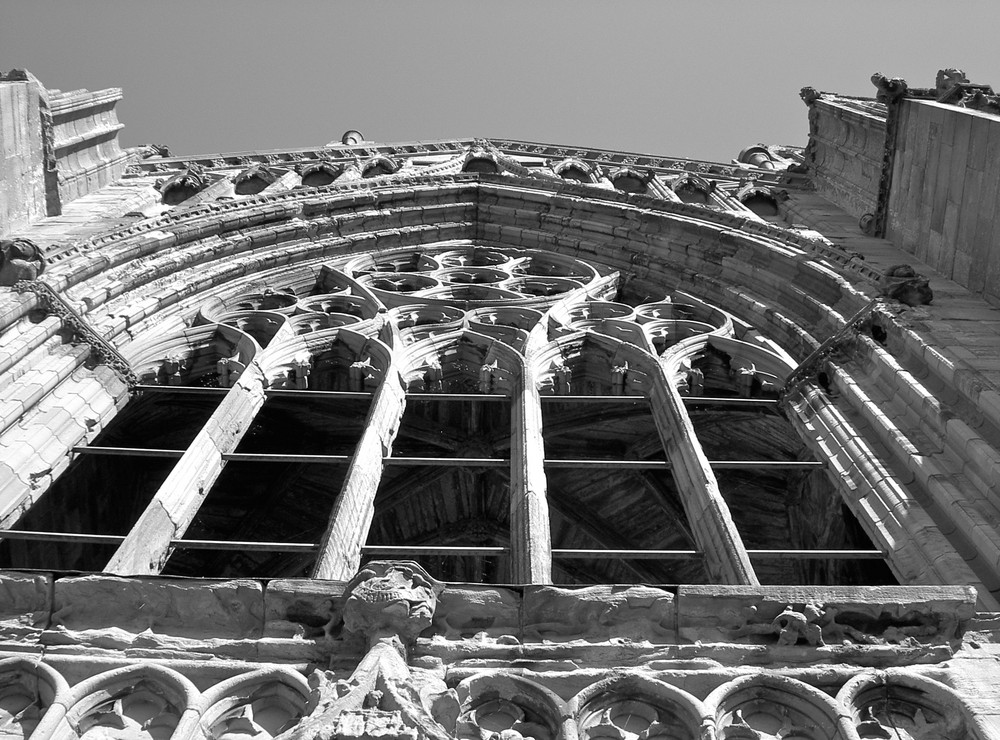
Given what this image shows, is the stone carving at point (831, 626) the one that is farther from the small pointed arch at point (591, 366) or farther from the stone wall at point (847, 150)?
the stone wall at point (847, 150)

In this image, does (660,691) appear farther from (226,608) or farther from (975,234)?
(975,234)

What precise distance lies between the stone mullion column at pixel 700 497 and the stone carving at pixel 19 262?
5675 mm

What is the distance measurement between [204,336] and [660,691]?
7.81 m

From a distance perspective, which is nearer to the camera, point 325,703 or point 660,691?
point 325,703

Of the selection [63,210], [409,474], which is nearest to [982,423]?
[409,474]

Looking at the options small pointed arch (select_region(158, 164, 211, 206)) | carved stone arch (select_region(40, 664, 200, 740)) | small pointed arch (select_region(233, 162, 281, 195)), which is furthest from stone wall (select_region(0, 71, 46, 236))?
carved stone arch (select_region(40, 664, 200, 740))

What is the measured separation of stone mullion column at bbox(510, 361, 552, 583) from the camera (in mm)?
7914

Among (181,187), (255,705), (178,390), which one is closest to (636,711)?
(255,705)

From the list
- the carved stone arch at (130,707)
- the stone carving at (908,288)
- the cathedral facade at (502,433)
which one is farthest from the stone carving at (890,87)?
the carved stone arch at (130,707)

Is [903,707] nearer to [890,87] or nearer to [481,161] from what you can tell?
[890,87]

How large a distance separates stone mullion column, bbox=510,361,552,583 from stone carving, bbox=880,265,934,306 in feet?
10.9

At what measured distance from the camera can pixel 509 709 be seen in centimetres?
625

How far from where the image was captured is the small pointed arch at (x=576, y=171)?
19188mm

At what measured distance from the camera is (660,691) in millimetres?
6277
